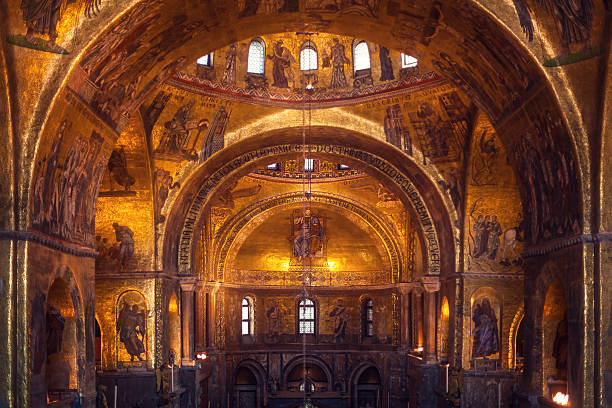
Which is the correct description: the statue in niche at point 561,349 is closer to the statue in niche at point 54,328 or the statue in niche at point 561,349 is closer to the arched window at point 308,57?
the statue in niche at point 54,328

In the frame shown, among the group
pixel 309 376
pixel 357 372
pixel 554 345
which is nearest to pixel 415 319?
pixel 357 372

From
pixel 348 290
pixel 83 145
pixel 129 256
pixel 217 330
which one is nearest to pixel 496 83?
pixel 83 145

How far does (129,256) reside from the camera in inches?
937

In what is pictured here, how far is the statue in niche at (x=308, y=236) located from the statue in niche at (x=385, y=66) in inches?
564

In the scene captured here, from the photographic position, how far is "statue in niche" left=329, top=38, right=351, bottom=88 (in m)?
24.6

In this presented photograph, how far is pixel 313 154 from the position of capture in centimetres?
2739

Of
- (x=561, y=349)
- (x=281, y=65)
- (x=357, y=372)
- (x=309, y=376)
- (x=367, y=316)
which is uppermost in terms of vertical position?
(x=281, y=65)

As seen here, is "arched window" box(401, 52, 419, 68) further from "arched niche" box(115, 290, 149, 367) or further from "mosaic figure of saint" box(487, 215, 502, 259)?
"arched niche" box(115, 290, 149, 367)

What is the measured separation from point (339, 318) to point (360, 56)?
17782 millimetres

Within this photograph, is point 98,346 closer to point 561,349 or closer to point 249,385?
point 561,349

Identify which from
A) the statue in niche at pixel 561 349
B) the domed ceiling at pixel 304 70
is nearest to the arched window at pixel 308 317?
the domed ceiling at pixel 304 70

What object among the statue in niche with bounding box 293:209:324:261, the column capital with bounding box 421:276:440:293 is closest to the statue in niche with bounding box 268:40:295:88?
the column capital with bounding box 421:276:440:293

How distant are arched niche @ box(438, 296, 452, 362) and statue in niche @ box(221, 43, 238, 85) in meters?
9.96

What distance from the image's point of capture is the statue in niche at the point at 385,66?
2373cm
